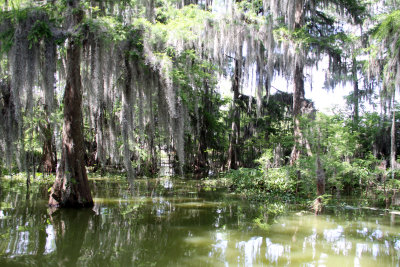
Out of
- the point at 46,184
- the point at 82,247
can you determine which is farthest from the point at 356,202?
the point at 46,184

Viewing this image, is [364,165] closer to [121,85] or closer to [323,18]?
[323,18]

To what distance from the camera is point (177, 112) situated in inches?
298

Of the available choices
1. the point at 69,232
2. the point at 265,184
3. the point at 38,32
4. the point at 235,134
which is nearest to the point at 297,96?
the point at 265,184

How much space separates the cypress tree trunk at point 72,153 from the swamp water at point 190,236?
15.4 inches

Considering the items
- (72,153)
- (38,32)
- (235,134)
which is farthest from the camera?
(235,134)

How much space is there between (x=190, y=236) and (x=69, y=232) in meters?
2.23

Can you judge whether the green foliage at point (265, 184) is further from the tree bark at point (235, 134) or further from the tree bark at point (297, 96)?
the tree bark at point (235, 134)

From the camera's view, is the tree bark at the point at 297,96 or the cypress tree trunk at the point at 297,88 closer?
the cypress tree trunk at the point at 297,88

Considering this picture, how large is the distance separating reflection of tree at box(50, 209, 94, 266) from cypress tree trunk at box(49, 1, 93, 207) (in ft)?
1.31

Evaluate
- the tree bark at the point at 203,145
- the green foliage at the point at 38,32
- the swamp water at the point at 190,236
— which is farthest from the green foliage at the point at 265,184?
the green foliage at the point at 38,32

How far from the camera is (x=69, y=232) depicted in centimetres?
580

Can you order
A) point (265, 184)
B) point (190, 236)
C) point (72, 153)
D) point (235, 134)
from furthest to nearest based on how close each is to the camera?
point (235, 134), point (265, 184), point (72, 153), point (190, 236)

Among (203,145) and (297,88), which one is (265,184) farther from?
(203,145)

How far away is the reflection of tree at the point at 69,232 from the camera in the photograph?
4576 millimetres
